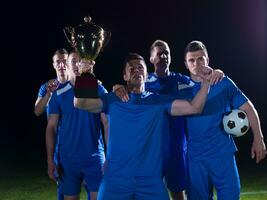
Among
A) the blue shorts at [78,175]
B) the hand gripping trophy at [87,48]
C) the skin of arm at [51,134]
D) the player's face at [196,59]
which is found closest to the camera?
the hand gripping trophy at [87,48]

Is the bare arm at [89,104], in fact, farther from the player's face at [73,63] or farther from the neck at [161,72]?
the neck at [161,72]

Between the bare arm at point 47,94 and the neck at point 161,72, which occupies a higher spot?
the neck at point 161,72

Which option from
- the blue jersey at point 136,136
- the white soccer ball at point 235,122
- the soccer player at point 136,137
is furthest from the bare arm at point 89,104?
the white soccer ball at point 235,122

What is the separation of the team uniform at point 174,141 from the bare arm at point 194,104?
40.3 inches

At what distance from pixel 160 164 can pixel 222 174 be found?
2.76 feet

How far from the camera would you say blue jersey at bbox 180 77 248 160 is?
5.04 meters

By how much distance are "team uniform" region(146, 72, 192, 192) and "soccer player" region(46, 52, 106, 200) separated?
0.65 meters

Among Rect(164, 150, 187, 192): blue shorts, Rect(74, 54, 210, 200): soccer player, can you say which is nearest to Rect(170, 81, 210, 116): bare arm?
Rect(74, 54, 210, 200): soccer player

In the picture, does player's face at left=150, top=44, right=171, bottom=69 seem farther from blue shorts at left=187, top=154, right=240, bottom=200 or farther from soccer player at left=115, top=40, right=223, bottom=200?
blue shorts at left=187, top=154, right=240, bottom=200

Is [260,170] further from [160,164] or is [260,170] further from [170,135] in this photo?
[160,164]

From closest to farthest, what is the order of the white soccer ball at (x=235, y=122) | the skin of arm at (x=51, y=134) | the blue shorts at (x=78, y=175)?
the white soccer ball at (x=235, y=122) < the blue shorts at (x=78, y=175) < the skin of arm at (x=51, y=134)

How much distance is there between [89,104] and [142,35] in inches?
839

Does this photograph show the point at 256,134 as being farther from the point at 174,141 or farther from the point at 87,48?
the point at 87,48

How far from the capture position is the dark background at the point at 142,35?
24.7 m
